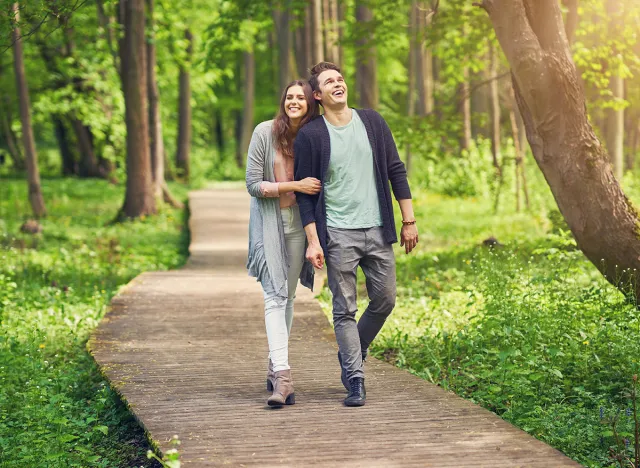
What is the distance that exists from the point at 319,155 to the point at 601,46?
910 centimetres

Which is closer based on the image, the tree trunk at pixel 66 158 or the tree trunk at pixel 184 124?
the tree trunk at pixel 184 124

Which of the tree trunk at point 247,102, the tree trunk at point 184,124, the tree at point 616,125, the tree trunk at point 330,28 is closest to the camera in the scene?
the tree at point 616,125

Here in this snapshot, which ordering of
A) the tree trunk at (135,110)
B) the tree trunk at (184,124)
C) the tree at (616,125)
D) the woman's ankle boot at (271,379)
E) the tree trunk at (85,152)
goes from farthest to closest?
1. the tree trunk at (184,124)
2. the tree trunk at (85,152)
3. the tree trunk at (135,110)
4. the tree at (616,125)
5. the woman's ankle boot at (271,379)

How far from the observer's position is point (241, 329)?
8.63 metres

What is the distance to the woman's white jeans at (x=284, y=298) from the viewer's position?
588 cm

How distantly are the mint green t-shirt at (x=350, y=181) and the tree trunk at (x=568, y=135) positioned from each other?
116 inches

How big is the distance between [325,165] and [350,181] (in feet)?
0.65

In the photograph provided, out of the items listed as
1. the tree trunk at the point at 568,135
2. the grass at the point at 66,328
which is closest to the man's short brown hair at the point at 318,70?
the grass at the point at 66,328

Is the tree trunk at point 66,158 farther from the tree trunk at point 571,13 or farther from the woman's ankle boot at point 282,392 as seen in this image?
the woman's ankle boot at point 282,392

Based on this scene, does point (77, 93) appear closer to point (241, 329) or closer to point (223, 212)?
point (223, 212)

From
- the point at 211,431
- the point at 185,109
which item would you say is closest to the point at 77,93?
the point at 185,109

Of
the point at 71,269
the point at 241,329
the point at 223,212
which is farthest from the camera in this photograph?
the point at 223,212

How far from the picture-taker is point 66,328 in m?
9.11

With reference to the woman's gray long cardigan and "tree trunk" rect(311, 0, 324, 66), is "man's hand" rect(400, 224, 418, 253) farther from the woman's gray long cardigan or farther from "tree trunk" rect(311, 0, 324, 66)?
"tree trunk" rect(311, 0, 324, 66)
